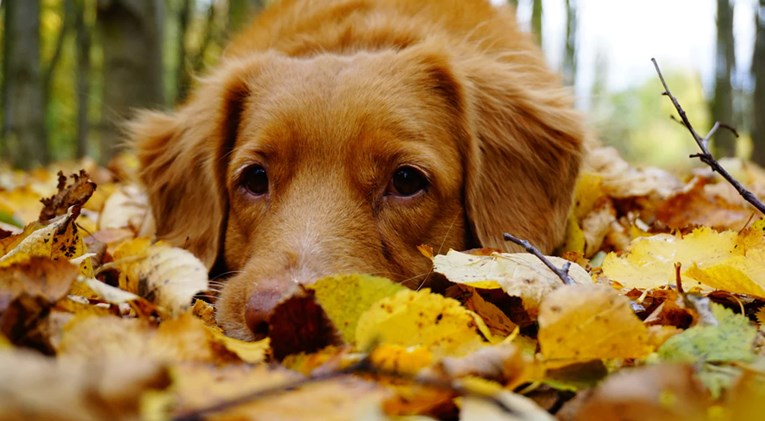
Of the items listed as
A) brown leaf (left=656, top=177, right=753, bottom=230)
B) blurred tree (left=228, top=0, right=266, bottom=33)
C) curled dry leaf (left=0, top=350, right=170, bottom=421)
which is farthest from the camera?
blurred tree (left=228, top=0, right=266, bottom=33)

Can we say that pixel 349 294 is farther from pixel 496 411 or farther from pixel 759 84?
pixel 759 84

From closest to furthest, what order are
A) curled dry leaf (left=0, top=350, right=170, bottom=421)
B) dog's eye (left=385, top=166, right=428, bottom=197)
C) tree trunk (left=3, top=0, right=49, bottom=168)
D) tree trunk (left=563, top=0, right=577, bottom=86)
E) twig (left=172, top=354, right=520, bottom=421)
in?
curled dry leaf (left=0, top=350, right=170, bottom=421) < twig (left=172, top=354, right=520, bottom=421) < dog's eye (left=385, top=166, right=428, bottom=197) < tree trunk (left=3, top=0, right=49, bottom=168) < tree trunk (left=563, top=0, right=577, bottom=86)

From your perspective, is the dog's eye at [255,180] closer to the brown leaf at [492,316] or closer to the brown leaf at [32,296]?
the brown leaf at [492,316]

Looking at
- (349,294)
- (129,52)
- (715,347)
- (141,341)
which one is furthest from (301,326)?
(129,52)

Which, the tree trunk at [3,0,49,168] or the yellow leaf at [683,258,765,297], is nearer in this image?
the yellow leaf at [683,258,765,297]

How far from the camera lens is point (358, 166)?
292 centimetres

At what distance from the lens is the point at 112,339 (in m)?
1.42

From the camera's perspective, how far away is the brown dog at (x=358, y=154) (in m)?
2.79

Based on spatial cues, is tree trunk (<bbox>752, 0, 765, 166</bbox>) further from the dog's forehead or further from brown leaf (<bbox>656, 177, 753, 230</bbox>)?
the dog's forehead

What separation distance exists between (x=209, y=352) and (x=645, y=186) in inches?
127

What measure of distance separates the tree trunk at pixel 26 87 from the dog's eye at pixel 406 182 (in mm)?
12837

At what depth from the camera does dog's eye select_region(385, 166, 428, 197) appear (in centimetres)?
298

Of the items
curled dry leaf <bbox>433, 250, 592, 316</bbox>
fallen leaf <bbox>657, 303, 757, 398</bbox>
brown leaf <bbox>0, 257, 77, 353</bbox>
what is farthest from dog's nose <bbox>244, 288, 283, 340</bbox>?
fallen leaf <bbox>657, 303, 757, 398</bbox>

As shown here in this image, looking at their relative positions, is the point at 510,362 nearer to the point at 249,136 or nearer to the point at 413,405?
the point at 413,405
